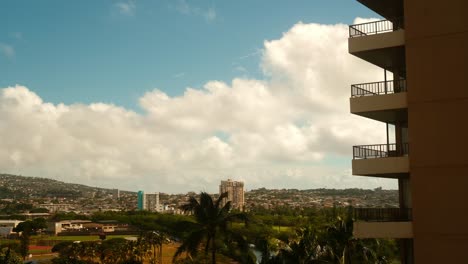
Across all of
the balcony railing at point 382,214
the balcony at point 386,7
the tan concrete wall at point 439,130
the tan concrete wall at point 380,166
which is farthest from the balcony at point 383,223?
the balcony at point 386,7

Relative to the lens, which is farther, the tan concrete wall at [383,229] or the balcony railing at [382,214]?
the balcony railing at [382,214]

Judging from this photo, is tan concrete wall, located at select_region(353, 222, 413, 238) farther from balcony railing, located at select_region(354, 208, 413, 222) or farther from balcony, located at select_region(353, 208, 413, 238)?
balcony railing, located at select_region(354, 208, 413, 222)

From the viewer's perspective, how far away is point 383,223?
16.8m

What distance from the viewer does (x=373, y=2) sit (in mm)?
19531

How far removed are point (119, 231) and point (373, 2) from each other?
155 m

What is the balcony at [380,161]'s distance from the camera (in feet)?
54.3

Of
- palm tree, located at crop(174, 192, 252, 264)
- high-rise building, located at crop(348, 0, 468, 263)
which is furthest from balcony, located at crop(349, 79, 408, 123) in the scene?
palm tree, located at crop(174, 192, 252, 264)

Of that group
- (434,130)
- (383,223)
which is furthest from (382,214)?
(434,130)

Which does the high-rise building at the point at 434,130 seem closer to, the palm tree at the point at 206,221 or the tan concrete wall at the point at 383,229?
the tan concrete wall at the point at 383,229

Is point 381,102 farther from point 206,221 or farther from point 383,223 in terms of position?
point 206,221

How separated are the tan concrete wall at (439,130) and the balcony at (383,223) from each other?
2.09 feet

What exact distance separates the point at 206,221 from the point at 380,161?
46.2 ft

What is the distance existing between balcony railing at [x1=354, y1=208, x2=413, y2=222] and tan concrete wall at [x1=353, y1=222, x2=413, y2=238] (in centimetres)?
67

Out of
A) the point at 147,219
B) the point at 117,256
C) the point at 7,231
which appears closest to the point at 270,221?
the point at 147,219
